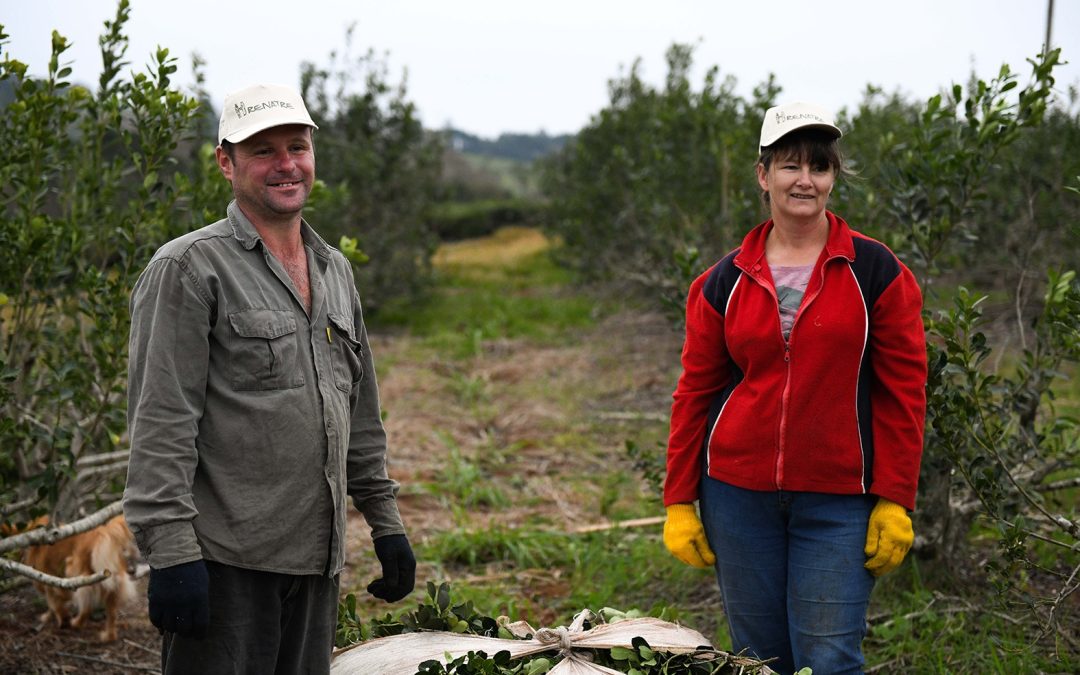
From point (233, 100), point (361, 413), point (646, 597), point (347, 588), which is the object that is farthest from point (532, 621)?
point (233, 100)

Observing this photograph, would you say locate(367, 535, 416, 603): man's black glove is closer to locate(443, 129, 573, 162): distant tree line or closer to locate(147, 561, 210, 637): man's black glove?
locate(147, 561, 210, 637): man's black glove

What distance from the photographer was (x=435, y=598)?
9.92 feet

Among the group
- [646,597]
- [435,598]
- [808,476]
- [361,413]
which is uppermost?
[361,413]

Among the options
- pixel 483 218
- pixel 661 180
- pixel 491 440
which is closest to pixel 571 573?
pixel 491 440

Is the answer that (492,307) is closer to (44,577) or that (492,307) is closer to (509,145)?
(44,577)

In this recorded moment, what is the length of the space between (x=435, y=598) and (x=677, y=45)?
10.1 metres

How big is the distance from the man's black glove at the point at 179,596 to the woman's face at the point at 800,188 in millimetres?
1743

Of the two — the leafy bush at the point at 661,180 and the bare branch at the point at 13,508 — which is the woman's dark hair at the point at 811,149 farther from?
the bare branch at the point at 13,508

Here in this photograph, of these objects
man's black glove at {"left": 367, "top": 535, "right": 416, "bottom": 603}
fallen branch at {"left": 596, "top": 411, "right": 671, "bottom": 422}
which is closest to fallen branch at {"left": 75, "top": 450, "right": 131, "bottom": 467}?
man's black glove at {"left": 367, "top": 535, "right": 416, "bottom": 603}

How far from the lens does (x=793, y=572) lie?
260 cm

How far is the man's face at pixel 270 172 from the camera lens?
233cm

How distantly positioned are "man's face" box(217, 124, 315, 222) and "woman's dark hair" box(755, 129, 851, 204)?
1.29 metres

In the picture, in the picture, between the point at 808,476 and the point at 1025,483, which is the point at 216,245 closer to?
the point at 808,476

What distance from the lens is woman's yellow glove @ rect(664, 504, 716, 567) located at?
2803 millimetres
